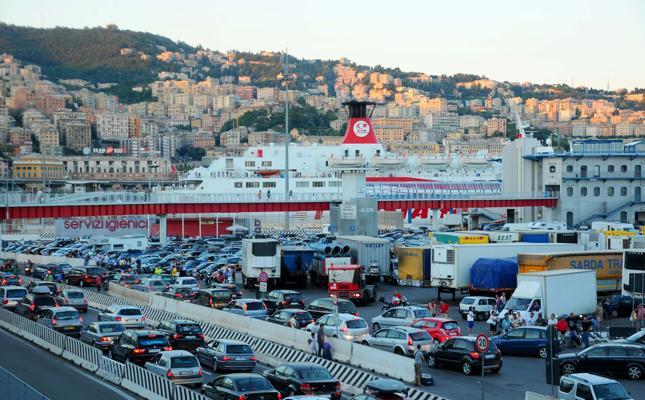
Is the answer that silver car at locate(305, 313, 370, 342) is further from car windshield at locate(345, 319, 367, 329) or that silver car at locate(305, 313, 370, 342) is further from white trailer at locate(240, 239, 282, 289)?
white trailer at locate(240, 239, 282, 289)

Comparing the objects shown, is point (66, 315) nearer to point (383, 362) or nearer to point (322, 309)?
point (322, 309)

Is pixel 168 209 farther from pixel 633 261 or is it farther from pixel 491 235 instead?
pixel 633 261

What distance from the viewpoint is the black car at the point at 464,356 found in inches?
867

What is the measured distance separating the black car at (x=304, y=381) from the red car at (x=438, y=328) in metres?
6.83

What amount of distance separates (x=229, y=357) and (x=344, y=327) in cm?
453

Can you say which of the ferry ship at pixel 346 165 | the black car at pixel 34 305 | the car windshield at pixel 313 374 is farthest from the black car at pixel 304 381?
the ferry ship at pixel 346 165

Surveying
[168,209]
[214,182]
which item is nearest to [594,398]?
[168,209]

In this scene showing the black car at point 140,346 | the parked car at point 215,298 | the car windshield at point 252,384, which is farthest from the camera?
the parked car at point 215,298

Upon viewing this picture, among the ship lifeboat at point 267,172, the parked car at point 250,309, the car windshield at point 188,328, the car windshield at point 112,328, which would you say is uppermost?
the ship lifeboat at point 267,172

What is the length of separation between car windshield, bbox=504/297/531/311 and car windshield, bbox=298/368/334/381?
11.7 metres

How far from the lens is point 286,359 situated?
23547 mm

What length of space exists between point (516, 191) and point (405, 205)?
29.5ft

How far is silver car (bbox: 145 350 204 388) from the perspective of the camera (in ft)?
66.0

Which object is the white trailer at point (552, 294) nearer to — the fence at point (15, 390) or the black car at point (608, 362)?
the black car at point (608, 362)
